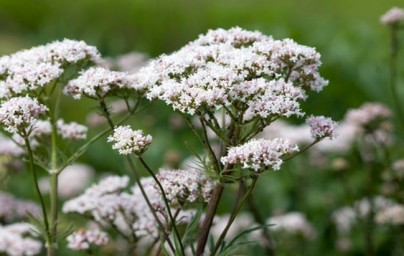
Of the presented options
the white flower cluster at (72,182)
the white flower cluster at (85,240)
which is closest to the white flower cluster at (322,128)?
the white flower cluster at (85,240)

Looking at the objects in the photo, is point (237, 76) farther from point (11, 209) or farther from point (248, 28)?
point (248, 28)

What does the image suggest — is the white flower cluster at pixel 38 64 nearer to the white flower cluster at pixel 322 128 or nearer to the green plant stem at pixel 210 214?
the green plant stem at pixel 210 214

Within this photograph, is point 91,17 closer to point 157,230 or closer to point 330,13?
point 330,13

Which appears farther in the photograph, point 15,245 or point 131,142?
point 15,245

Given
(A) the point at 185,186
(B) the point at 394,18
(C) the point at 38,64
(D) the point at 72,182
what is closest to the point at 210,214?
(A) the point at 185,186

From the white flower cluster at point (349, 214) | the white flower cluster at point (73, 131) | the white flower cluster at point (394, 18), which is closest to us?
the white flower cluster at point (73, 131)
